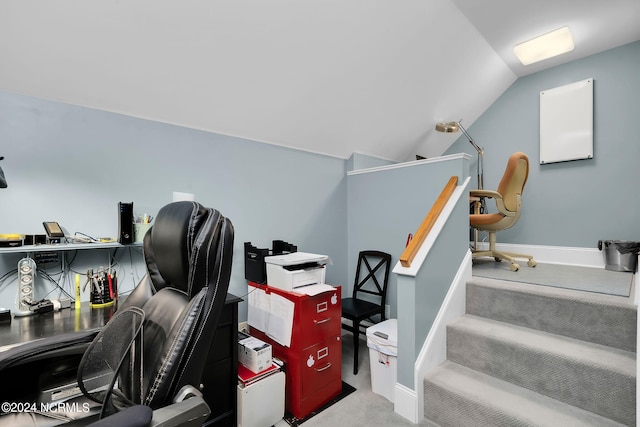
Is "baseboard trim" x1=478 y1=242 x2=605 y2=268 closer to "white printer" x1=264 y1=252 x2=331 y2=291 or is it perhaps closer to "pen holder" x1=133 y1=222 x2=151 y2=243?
"white printer" x1=264 y1=252 x2=331 y2=291

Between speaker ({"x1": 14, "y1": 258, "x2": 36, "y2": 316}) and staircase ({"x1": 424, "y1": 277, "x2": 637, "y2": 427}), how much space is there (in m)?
2.34

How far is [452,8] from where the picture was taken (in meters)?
2.36

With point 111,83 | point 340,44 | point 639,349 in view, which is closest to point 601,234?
point 639,349

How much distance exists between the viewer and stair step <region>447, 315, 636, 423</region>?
4.60 ft

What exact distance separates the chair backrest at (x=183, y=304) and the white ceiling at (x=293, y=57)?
49.2 inches

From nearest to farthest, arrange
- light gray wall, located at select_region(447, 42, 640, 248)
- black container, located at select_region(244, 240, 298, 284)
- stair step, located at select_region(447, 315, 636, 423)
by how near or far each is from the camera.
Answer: stair step, located at select_region(447, 315, 636, 423) < black container, located at select_region(244, 240, 298, 284) < light gray wall, located at select_region(447, 42, 640, 248)

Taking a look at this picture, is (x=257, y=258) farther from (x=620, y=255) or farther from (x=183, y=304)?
Answer: (x=620, y=255)

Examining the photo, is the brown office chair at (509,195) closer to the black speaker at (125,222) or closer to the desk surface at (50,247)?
the black speaker at (125,222)

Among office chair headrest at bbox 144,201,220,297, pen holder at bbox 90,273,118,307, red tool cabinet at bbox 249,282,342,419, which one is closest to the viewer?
office chair headrest at bbox 144,201,220,297

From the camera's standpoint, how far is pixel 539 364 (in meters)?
1.62

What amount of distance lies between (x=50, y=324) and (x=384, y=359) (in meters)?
1.99

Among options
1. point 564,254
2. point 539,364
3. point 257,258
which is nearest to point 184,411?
point 257,258

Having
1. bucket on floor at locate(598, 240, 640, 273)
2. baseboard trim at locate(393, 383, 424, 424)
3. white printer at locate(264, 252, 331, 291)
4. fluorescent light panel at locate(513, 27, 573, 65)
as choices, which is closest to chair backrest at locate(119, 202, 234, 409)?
Result: white printer at locate(264, 252, 331, 291)

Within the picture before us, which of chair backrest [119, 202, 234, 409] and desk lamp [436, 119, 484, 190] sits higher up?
desk lamp [436, 119, 484, 190]
